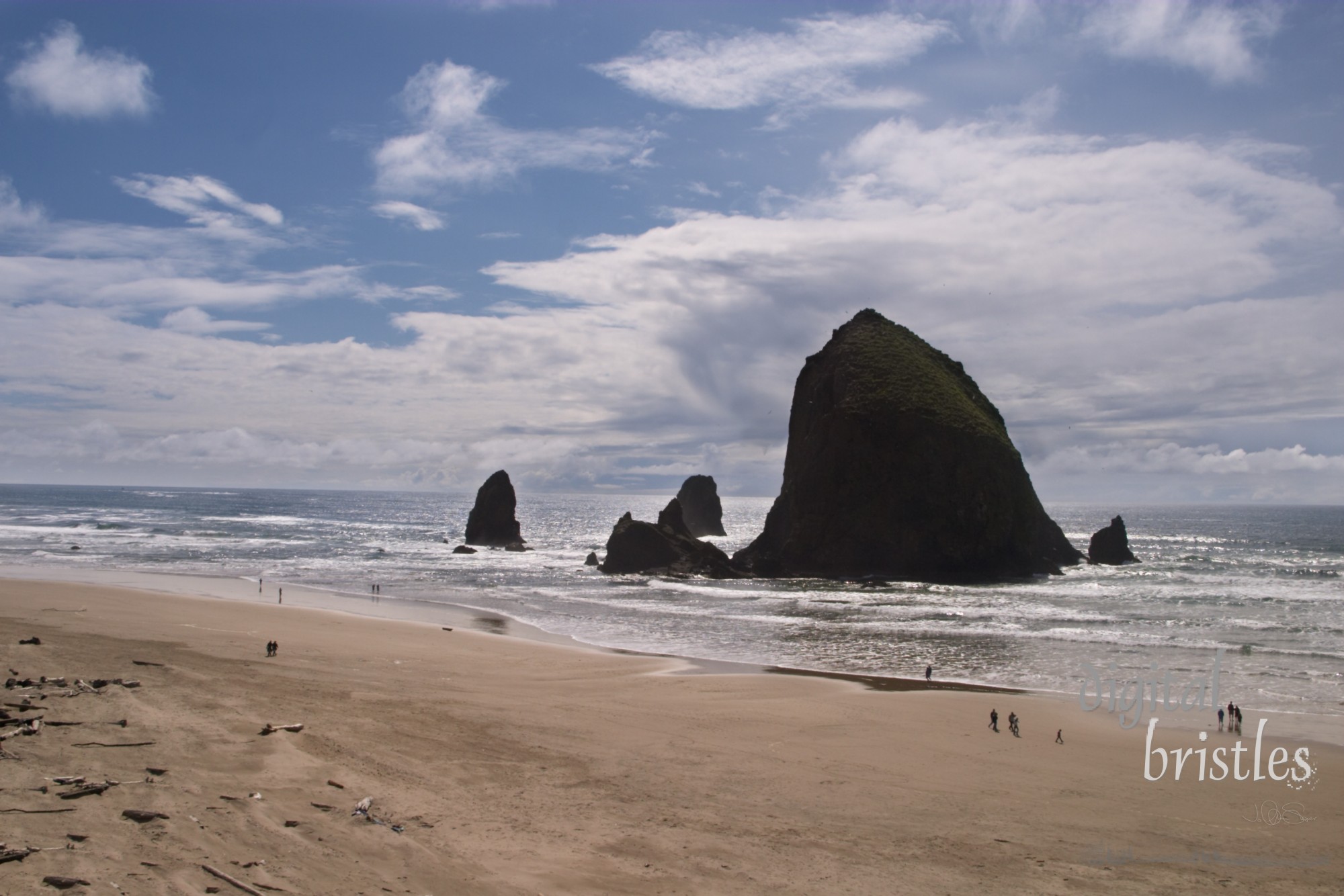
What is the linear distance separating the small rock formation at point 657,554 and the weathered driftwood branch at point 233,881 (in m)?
53.5

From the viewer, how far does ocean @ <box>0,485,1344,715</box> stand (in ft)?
92.7

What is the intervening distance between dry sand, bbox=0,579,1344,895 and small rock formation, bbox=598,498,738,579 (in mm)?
38590

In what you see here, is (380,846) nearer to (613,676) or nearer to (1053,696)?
(613,676)

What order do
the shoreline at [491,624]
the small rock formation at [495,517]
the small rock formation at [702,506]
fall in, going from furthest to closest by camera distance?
the small rock formation at [702,506], the small rock formation at [495,517], the shoreline at [491,624]

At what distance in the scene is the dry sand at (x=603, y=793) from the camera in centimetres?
920

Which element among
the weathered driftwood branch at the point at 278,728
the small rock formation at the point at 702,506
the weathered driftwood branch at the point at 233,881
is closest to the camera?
the weathered driftwood branch at the point at 233,881

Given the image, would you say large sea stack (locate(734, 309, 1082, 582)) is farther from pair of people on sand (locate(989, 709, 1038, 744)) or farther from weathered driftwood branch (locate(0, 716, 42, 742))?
weathered driftwood branch (locate(0, 716, 42, 742))

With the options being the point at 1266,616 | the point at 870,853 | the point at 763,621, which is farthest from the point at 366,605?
the point at 1266,616

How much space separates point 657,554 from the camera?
206 feet

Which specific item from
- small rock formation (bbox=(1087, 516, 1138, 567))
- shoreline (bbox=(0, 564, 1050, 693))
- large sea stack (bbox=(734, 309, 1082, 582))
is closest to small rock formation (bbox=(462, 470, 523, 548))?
large sea stack (bbox=(734, 309, 1082, 582))

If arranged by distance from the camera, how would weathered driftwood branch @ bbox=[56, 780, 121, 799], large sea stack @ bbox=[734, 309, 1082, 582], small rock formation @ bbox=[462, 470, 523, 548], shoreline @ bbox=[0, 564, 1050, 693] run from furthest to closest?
small rock formation @ bbox=[462, 470, 523, 548]
large sea stack @ bbox=[734, 309, 1082, 582]
shoreline @ bbox=[0, 564, 1050, 693]
weathered driftwood branch @ bbox=[56, 780, 121, 799]

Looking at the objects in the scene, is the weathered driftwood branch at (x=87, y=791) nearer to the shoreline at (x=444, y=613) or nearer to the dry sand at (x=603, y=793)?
the dry sand at (x=603, y=793)

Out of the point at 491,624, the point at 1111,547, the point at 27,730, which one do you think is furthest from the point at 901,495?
the point at 27,730

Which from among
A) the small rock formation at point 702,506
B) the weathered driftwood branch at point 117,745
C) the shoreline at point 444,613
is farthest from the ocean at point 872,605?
the small rock formation at point 702,506
